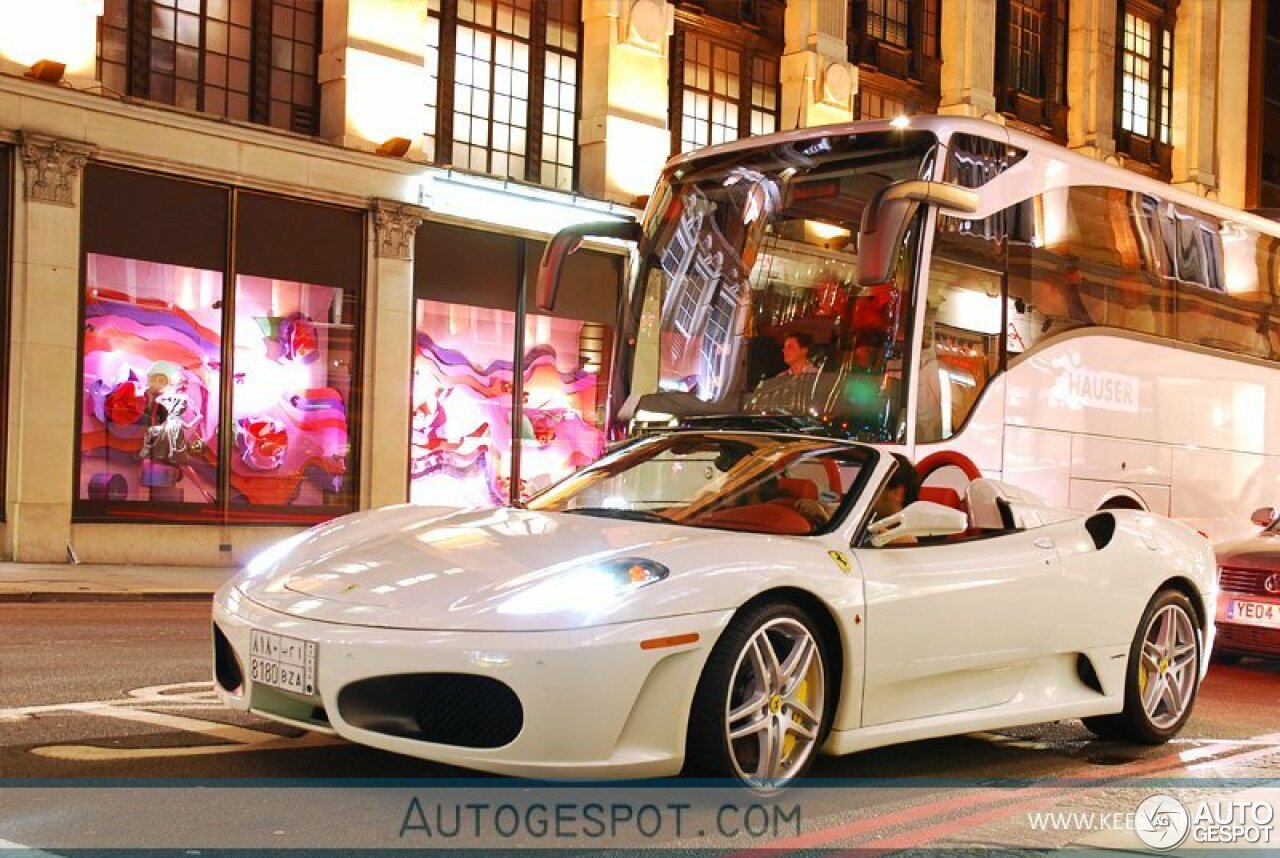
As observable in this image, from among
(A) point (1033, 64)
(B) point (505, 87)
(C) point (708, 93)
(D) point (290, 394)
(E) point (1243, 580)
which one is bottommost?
(E) point (1243, 580)

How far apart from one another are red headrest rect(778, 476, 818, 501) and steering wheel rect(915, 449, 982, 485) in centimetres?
431

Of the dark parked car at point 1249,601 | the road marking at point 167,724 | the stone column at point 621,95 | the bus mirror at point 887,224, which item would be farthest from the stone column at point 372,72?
the road marking at point 167,724

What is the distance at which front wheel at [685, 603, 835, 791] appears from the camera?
5.47m

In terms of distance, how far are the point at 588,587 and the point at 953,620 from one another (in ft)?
5.77

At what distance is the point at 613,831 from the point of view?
5.16 meters

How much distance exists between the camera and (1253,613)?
11414 mm

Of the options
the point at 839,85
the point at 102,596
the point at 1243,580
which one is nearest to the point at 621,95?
the point at 839,85

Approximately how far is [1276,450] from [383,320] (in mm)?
11071

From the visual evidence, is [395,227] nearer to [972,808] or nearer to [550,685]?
[972,808]

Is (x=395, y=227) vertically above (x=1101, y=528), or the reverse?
(x=395, y=227)

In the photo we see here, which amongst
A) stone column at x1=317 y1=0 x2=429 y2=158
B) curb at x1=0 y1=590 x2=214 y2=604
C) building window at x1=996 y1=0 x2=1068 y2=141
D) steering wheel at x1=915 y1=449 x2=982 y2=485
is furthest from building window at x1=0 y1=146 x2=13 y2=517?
building window at x1=996 y1=0 x2=1068 y2=141

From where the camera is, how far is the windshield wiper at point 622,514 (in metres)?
6.46

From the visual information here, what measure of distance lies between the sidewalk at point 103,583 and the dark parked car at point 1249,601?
924cm

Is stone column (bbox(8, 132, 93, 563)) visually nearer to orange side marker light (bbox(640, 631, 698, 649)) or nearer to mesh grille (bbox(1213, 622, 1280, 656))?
mesh grille (bbox(1213, 622, 1280, 656))
